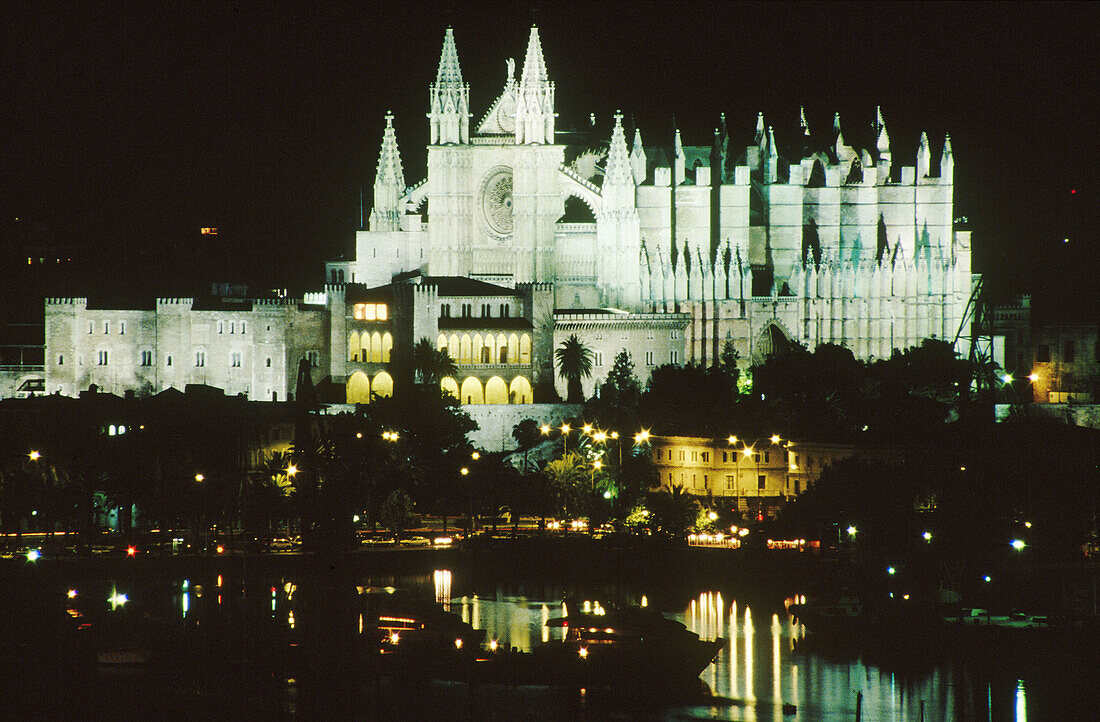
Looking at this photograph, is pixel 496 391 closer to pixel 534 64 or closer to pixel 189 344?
pixel 189 344

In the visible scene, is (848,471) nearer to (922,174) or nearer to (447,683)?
(447,683)

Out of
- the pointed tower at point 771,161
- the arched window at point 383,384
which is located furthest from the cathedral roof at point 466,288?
the pointed tower at point 771,161

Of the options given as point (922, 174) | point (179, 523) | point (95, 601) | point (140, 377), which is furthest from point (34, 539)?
point (922, 174)

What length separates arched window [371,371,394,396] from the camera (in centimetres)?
9043

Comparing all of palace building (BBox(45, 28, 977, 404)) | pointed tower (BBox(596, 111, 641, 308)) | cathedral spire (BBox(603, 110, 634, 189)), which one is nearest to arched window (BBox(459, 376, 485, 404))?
palace building (BBox(45, 28, 977, 404))

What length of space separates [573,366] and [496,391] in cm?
427

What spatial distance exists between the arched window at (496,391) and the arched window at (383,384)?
4906 millimetres

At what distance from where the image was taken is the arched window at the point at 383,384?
90425 mm

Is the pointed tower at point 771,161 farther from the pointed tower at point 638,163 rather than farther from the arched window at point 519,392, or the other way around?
the arched window at point 519,392

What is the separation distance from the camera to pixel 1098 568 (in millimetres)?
65438

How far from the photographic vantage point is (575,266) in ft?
336

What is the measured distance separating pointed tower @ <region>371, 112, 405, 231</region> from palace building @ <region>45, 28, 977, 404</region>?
13 centimetres

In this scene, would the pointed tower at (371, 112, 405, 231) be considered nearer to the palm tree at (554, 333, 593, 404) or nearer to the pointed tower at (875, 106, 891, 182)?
the palm tree at (554, 333, 593, 404)

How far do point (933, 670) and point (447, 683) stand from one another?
572 inches
